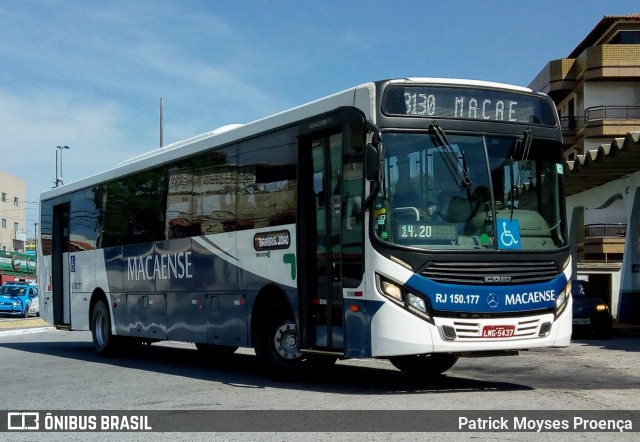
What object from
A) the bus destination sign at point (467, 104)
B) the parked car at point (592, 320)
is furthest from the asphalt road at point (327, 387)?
the parked car at point (592, 320)

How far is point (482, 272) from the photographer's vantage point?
1004 cm

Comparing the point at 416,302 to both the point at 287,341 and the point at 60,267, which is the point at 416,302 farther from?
the point at 60,267

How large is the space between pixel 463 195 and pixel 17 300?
128 ft

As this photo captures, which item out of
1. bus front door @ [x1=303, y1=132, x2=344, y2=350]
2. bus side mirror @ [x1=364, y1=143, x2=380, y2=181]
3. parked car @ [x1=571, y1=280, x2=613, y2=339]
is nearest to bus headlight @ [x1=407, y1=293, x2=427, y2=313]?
bus front door @ [x1=303, y1=132, x2=344, y2=350]

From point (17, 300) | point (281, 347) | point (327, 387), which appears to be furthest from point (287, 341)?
point (17, 300)

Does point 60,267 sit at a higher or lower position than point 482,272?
higher

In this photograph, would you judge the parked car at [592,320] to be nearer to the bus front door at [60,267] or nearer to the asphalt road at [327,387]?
the asphalt road at [327,387]

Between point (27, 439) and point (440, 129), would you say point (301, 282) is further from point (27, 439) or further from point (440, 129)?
point (27, 439)

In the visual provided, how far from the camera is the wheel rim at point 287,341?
11.6 meters

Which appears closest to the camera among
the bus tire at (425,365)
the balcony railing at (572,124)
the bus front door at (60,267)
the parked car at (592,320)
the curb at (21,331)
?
the bus tire at (425,365)

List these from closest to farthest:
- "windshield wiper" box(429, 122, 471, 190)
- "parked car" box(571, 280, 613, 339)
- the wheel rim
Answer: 1. "windshield wiper" box(429, 122, 471, 190)
2. the wheel rim
3. "parked car" box(571, 280, 613, 339)

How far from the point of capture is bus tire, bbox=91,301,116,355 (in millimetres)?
17359

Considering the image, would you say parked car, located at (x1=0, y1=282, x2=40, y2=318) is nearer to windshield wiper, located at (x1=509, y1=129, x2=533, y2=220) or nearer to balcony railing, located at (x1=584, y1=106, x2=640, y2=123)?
balcony railing, located at (x1=584, y1=106, x2=640, y2=123)

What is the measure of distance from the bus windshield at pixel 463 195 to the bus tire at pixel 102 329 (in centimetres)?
897
